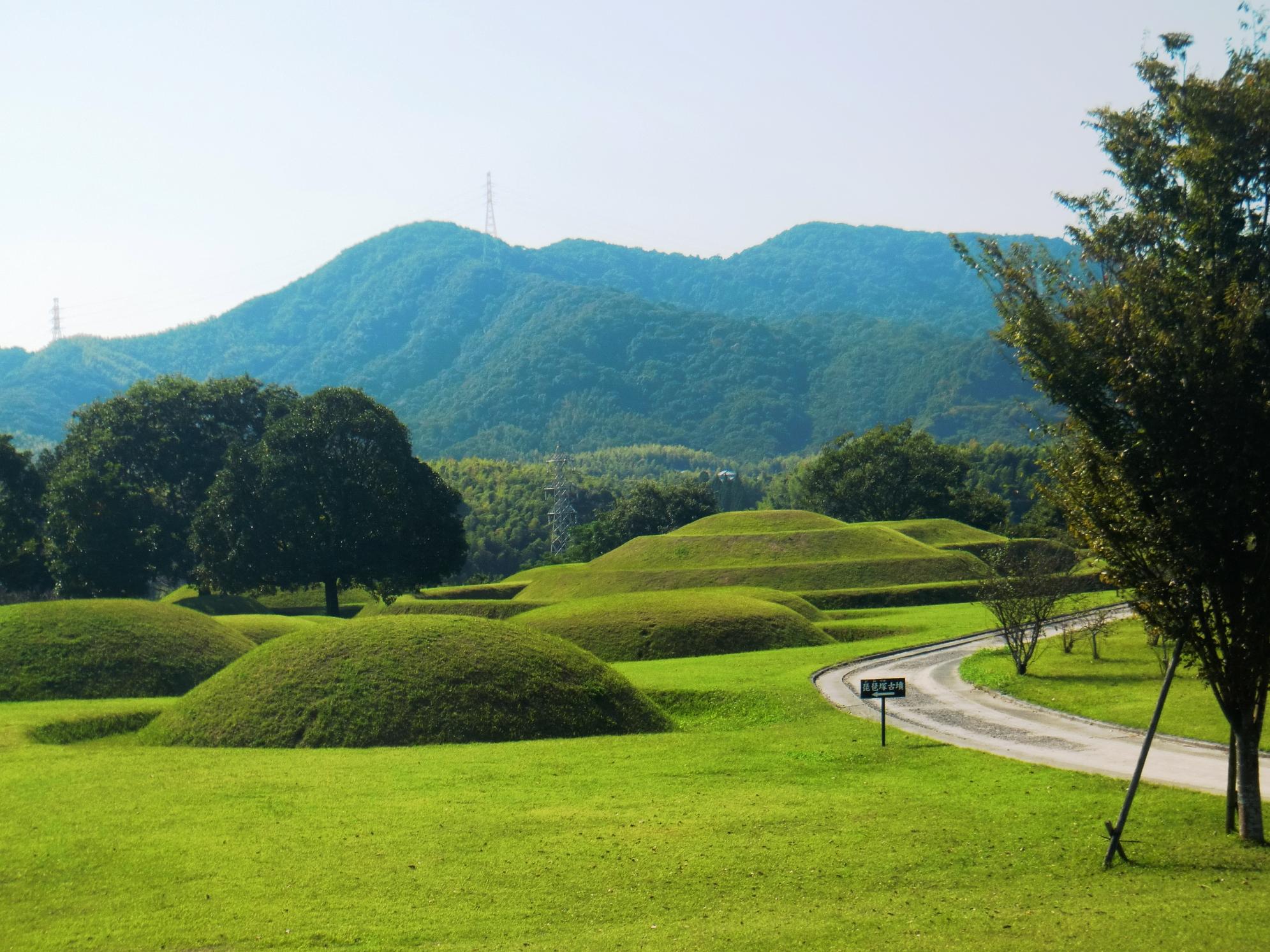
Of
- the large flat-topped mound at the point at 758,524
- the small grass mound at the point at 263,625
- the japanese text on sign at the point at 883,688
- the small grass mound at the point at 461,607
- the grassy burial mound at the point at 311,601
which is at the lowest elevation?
the grassy burial mound at the point at 311,601

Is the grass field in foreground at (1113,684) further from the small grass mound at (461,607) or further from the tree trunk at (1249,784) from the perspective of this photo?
the small grass mound at (461,607)

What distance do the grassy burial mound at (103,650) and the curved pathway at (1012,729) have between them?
21.2 metres

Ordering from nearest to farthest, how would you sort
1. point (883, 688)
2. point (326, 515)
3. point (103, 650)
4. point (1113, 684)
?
point (883, 688) → point (1113, 684) → point (103, 650) → point (326, 515)

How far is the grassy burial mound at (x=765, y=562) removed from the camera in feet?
212

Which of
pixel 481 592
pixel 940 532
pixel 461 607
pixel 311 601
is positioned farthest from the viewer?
pixel 940 532

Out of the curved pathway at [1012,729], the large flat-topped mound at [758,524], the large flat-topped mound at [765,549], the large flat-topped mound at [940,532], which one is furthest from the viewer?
the large flat-topped mound at [940,532]

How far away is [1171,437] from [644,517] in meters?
86.0

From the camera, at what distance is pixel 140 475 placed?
257 feet

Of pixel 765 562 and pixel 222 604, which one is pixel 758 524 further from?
pixel 222 604

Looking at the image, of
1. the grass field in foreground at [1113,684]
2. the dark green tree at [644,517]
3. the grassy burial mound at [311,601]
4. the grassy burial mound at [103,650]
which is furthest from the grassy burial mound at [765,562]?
the grassy burial mound at [103,650]

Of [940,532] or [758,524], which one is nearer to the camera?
[758,524]

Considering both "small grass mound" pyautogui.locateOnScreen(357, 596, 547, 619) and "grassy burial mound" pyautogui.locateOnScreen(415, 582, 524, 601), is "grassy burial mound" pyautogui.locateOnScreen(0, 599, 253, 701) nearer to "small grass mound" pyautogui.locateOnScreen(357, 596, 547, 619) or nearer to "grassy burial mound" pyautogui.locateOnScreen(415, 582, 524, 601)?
"small grass mound" pyautogui.locateOnScreen(357, 596, 547, 619)

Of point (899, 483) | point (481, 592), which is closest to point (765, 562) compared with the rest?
point (481, 592)

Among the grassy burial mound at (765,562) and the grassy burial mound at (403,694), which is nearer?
the grassy burial mound at (403,694)
